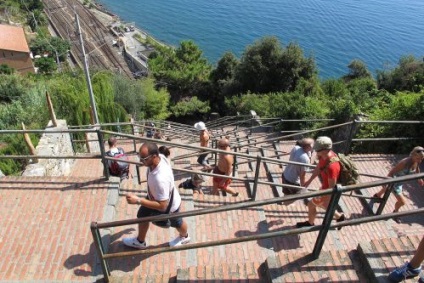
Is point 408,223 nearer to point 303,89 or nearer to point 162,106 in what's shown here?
point 303,89

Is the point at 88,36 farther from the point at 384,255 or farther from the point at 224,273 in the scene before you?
the point at 384,255

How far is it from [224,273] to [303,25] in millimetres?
72708

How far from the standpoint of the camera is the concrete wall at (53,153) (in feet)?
24.8

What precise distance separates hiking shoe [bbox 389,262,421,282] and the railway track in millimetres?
47215

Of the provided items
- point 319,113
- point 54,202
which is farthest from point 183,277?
point 319,113

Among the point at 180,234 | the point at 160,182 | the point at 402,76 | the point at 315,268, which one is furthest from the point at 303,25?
the point at 315,268

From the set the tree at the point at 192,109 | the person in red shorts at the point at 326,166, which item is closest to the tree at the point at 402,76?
the tree at the point at 192,109

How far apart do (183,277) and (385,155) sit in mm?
7093

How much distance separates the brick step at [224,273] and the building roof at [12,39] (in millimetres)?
59794

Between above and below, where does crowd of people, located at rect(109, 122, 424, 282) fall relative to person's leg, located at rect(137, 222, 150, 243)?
above

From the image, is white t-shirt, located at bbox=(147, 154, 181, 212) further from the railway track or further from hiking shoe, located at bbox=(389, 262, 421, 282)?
the railway track

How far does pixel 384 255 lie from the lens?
12.0 feet


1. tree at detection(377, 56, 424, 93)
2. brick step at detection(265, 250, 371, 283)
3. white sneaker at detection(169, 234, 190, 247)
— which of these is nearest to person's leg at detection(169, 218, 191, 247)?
white sneaker at detection(169, 234, 190, 247)

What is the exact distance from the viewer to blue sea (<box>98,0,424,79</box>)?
59.4m
